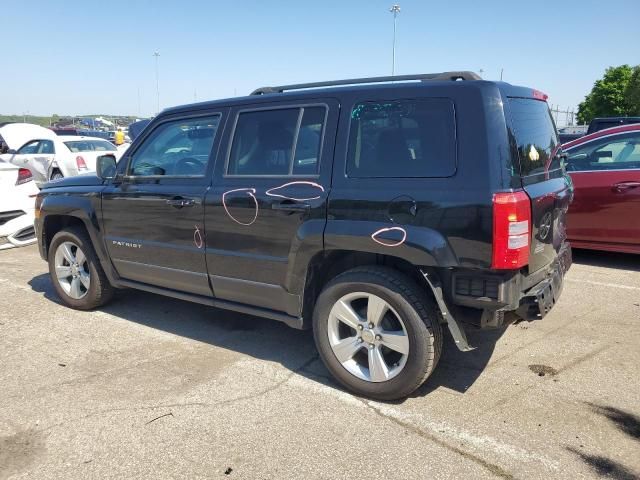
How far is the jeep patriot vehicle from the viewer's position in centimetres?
290

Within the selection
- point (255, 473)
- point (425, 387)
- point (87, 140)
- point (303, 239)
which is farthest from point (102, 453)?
point (87, 140)

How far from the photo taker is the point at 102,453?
9.29 ft

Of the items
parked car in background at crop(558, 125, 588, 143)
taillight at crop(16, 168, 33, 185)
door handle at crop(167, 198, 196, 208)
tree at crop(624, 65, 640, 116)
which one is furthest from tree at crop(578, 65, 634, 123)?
door handle at crop(167, 198, 196, 208)

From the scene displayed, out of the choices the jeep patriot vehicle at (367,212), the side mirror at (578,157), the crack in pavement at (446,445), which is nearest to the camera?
the crack in pavement at (446,445)

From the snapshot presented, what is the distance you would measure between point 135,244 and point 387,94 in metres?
2.49

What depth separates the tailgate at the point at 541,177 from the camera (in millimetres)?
3041

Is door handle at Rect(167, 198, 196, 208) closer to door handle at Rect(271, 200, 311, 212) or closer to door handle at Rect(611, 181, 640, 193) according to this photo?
door handle at Rect(271, 200, 311, 212)

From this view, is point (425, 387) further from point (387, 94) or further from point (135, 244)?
point (135, 244)

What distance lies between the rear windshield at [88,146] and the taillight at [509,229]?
14225mm

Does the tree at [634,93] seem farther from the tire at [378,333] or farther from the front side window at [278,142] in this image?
the tire at [378,333]

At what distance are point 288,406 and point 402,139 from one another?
69.3 inches

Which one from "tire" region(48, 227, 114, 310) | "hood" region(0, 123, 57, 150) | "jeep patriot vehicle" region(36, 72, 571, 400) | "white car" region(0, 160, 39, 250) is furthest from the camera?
"hood" region(0, 123, 57, 150)

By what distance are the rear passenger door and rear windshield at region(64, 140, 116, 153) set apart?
1246 cm

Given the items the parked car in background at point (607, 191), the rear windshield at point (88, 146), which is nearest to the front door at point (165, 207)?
the parked car in background at point (607, 191)
